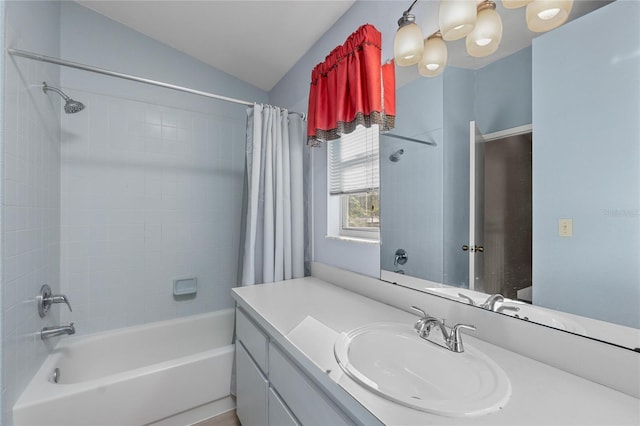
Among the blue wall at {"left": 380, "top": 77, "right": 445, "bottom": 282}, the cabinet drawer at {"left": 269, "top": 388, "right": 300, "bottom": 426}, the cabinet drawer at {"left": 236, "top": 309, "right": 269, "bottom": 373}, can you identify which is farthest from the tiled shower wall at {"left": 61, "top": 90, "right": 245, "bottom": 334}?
the blue wall at {"left": 380, "top": 77, "right": 445, "bottom": 282}

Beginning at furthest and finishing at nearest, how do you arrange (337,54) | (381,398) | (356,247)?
(356,247)
(337,54)
(381,398)

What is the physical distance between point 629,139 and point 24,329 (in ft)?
7.51

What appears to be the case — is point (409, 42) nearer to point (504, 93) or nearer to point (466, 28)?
point (466, 28)

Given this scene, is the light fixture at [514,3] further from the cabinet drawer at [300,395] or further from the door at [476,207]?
the cabinet drawer at [300,395]

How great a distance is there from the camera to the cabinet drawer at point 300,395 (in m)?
0.76


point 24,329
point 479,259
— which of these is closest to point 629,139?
point 479,259

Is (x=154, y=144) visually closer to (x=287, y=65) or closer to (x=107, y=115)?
(x=107, y=115)

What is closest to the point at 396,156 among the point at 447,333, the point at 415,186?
the point at 415,186

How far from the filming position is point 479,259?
985 mm

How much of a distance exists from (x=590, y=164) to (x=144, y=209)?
7.99ft

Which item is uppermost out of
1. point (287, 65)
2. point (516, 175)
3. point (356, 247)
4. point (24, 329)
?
point (287, 65)

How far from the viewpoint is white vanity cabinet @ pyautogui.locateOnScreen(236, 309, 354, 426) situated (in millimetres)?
818

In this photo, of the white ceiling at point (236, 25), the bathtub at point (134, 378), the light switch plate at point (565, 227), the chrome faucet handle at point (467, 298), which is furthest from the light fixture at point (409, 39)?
the bathtub at point (134, 378)

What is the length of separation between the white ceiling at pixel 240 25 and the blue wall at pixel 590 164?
58 cm
